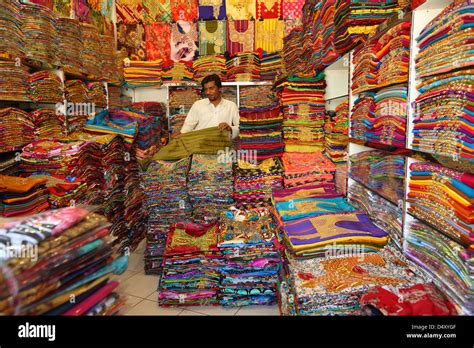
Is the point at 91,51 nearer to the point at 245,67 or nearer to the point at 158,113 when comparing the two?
the point at 158,113

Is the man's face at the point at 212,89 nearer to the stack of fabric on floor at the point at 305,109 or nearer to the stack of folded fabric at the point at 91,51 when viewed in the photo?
the stack of fabric on floor at the point at 305,109

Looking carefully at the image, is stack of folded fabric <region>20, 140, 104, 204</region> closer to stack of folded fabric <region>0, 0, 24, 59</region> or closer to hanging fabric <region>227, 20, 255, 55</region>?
stack of folded fabric <region>0, 0, 24, 59</region>

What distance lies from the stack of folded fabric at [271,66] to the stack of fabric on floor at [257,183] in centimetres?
215

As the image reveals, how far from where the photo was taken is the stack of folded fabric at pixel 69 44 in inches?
132

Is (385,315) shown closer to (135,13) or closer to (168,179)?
(168,179)

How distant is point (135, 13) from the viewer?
5172 millimetres

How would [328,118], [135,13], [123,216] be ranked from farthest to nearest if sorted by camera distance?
[135,13], [123,216], [328,118]

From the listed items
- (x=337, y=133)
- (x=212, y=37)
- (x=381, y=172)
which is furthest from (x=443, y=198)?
(x=212, y=37)

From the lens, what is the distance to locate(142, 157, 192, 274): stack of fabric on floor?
3.19 meters

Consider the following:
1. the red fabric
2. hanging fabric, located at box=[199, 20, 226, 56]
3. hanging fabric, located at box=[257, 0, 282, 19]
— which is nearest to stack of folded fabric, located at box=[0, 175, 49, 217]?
the red fabric

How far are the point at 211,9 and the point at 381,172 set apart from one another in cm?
413
